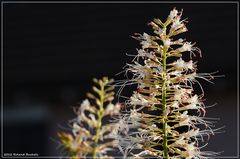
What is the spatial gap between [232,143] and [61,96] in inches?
60.1

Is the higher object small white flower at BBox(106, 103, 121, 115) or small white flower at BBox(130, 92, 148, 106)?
small white flower at BBox(130, 92, 148, 106)

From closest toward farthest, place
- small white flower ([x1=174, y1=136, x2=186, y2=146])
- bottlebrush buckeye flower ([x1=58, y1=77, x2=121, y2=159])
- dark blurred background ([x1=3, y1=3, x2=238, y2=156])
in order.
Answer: bottlebrush buckeye flower ([x1=58, y1=77, x2=121, y2=159]) < small white flower ([x1=174, y1=136, x2=186, y2=146]) < dark blurred background ([x1=3, y1=3, x2=238, y2=156])

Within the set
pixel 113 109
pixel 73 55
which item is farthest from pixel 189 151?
pixel 73 55

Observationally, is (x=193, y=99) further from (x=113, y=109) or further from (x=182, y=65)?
(x=113, y=109)

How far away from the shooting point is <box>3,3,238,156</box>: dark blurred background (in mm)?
4059

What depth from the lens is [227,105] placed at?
404cm

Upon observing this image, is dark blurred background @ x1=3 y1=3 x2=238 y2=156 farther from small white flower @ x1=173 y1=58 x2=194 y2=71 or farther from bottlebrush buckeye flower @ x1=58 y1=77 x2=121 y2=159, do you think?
bottlebrush buckeye flower @ x1=58 y1=77 x2=121 y2=159

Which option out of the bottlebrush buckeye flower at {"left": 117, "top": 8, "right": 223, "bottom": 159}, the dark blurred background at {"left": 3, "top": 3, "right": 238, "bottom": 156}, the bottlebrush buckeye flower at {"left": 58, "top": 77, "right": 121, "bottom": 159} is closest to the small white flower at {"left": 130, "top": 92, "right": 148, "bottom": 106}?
the bottlebrush buckeye flower at {"left": 117, "top": 8, "right": 223, "bottom": 159}

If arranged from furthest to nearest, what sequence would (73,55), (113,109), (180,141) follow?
(73,55), (180,141), (113,109)

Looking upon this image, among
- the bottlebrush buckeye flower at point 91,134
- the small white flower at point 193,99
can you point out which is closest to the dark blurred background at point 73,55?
the small white flower at point 193,99

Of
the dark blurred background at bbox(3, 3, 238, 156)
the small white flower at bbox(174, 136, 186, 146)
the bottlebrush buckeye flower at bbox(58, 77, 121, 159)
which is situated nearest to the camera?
the bottlebrush buckeye flower at bbox(58, 77, 121, 159)

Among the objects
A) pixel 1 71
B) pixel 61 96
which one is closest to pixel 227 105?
pixel 61 96

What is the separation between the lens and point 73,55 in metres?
4.72

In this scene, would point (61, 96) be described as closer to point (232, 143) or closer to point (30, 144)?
point (30, 144)
